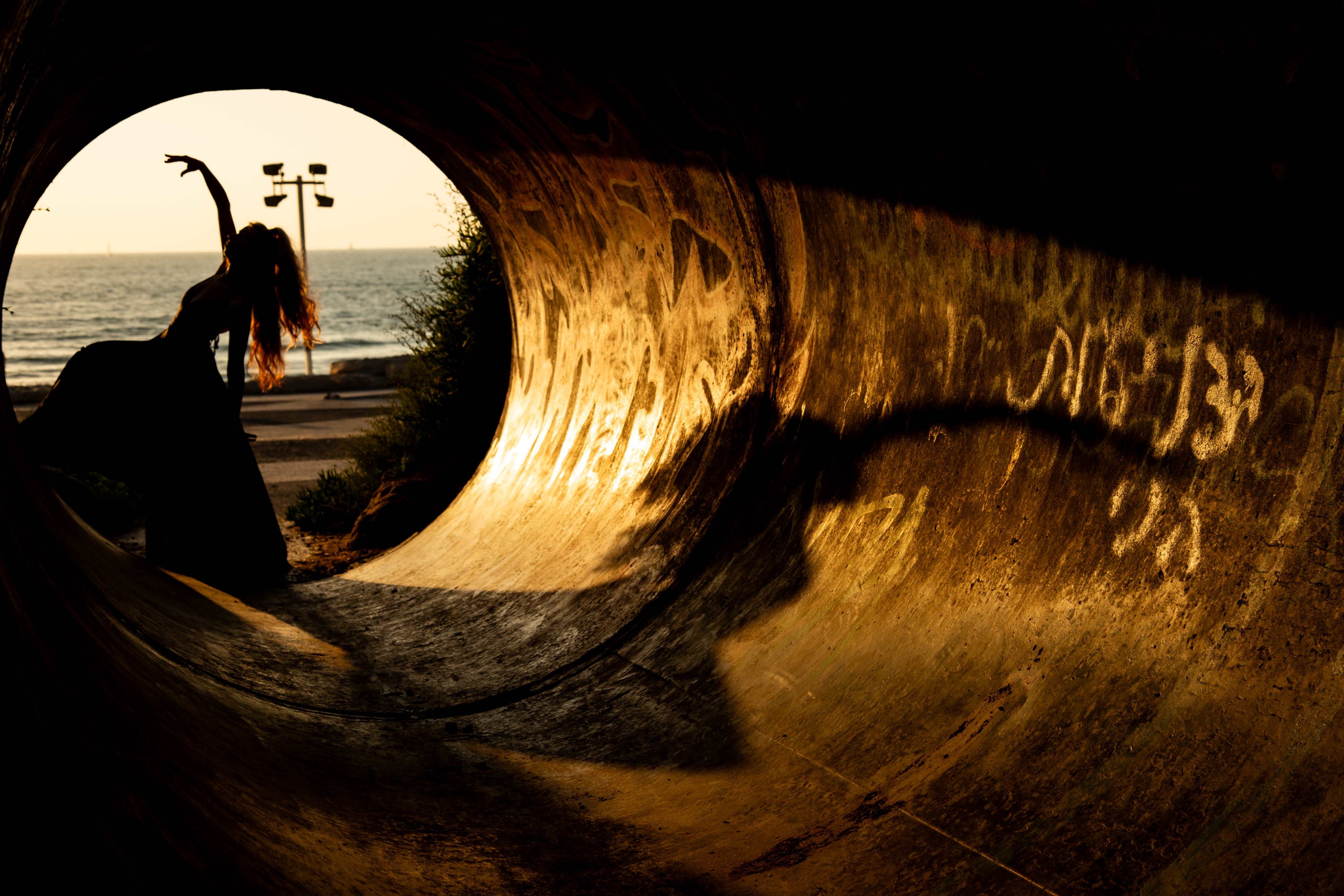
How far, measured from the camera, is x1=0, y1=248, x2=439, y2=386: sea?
148 ft

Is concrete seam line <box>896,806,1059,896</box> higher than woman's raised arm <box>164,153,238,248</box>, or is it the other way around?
woman's raised arm <box>164,153,238,248</box>

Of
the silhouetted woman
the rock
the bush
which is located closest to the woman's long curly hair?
the silhouetted woman

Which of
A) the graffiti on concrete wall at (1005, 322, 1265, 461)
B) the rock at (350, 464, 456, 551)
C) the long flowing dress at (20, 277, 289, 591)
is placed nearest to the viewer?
the graffiti on concrete wall at (1005, 322, 1265, 461)

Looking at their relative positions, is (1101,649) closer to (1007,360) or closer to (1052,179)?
(1007,360)

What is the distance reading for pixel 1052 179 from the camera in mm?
3461

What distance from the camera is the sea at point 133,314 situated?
4503cm

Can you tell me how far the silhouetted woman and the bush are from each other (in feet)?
13.1

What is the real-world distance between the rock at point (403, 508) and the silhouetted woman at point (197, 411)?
2.82 meters

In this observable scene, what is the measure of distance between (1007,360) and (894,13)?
1389 millimetres

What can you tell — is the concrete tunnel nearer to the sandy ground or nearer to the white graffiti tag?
the white graffiti tag

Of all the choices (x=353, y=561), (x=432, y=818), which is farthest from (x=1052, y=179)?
(x=353, y=561)

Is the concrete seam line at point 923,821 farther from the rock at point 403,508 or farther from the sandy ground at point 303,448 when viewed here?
the rock at point 403,508

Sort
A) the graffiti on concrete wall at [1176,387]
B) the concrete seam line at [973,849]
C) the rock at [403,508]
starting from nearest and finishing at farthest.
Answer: the concrete seam line at [973,849] < the graffiti on concrete wall at [1176,387] < the rock at [403,508]

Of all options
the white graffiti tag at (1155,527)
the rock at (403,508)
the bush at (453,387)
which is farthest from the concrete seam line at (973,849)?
the bush at (453,387)
